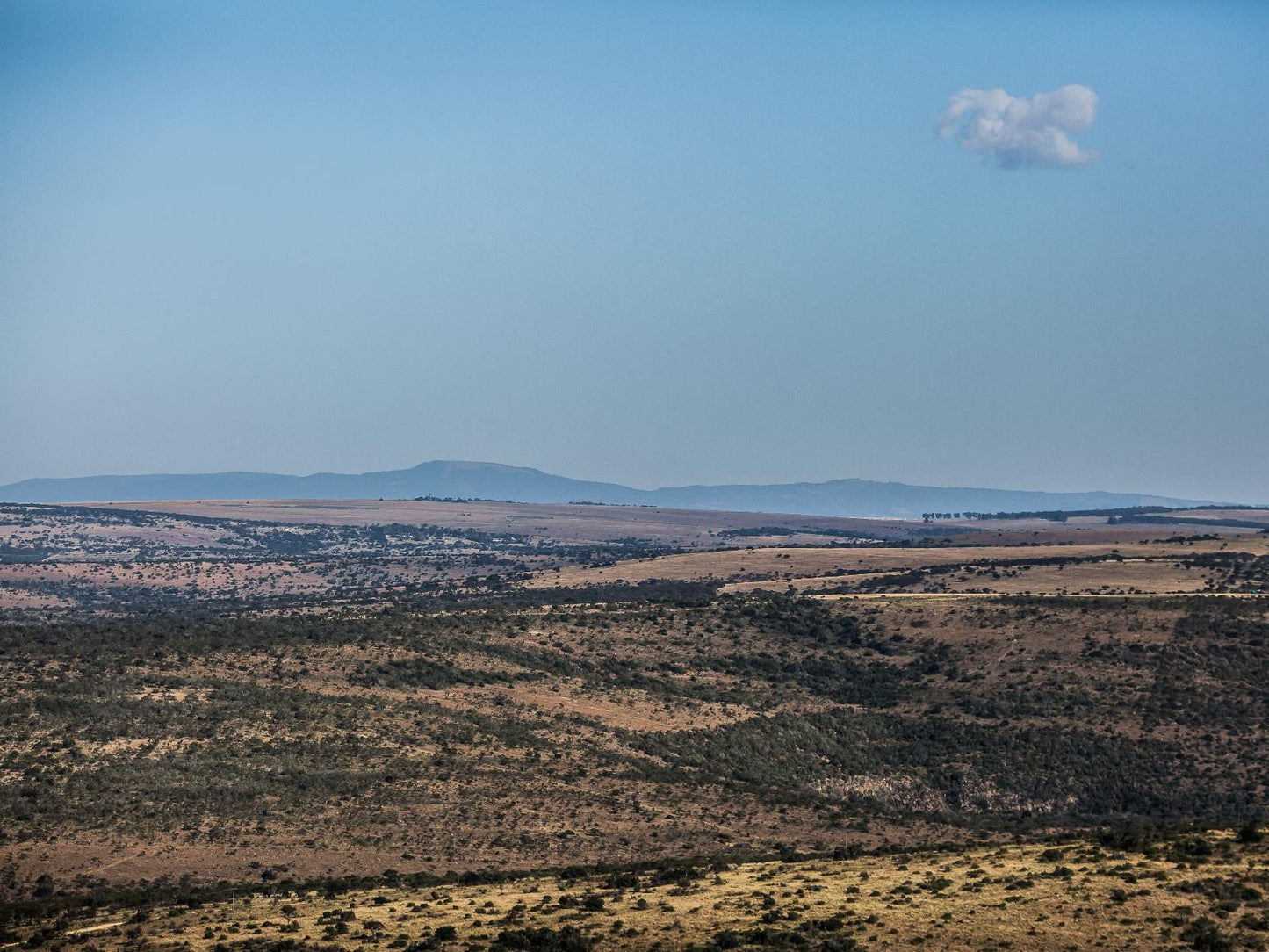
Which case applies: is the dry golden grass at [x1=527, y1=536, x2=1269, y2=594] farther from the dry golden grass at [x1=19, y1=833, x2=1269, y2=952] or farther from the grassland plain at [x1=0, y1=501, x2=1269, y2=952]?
the dry golden grass at [x1=19, y1=833, x2=1269, y2=952]

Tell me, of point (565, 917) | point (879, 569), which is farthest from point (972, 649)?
point (565, 917)

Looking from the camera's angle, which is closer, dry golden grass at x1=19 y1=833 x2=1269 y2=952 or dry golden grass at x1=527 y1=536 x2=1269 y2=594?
dry golden grass at x1=19 y1=833 x2=1269 y2=952

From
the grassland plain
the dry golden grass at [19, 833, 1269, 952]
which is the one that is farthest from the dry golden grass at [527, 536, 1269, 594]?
the dry golden grass at [19, 833, 1269, 952]

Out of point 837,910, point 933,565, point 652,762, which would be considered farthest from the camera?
point 933,565

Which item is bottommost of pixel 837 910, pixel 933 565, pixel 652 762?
pixel 652 762

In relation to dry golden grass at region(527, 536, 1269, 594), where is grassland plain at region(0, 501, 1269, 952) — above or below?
below

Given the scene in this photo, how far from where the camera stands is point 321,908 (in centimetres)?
3772

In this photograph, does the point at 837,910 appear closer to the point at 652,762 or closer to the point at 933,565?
the point at 652,762

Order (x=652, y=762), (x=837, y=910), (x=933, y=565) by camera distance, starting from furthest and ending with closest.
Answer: (x=933, y=565), (x=652, y=762), (x=837, y=910)

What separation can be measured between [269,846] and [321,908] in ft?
41.2

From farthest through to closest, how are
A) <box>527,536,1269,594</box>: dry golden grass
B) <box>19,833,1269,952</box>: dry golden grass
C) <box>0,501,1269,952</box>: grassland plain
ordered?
<box>527,536,1269,594</box>: dry golden grass < <box>0,501,1269,952</box>: grassland plain < <box>19,833,1269,952</box>: dry golden grass

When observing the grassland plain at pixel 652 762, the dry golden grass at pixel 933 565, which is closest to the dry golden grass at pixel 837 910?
the grassland plain at pixel 652 762

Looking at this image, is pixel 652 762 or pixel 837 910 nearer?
pixel 837 910

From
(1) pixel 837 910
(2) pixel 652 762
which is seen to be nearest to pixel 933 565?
(2) pixel 652 762
